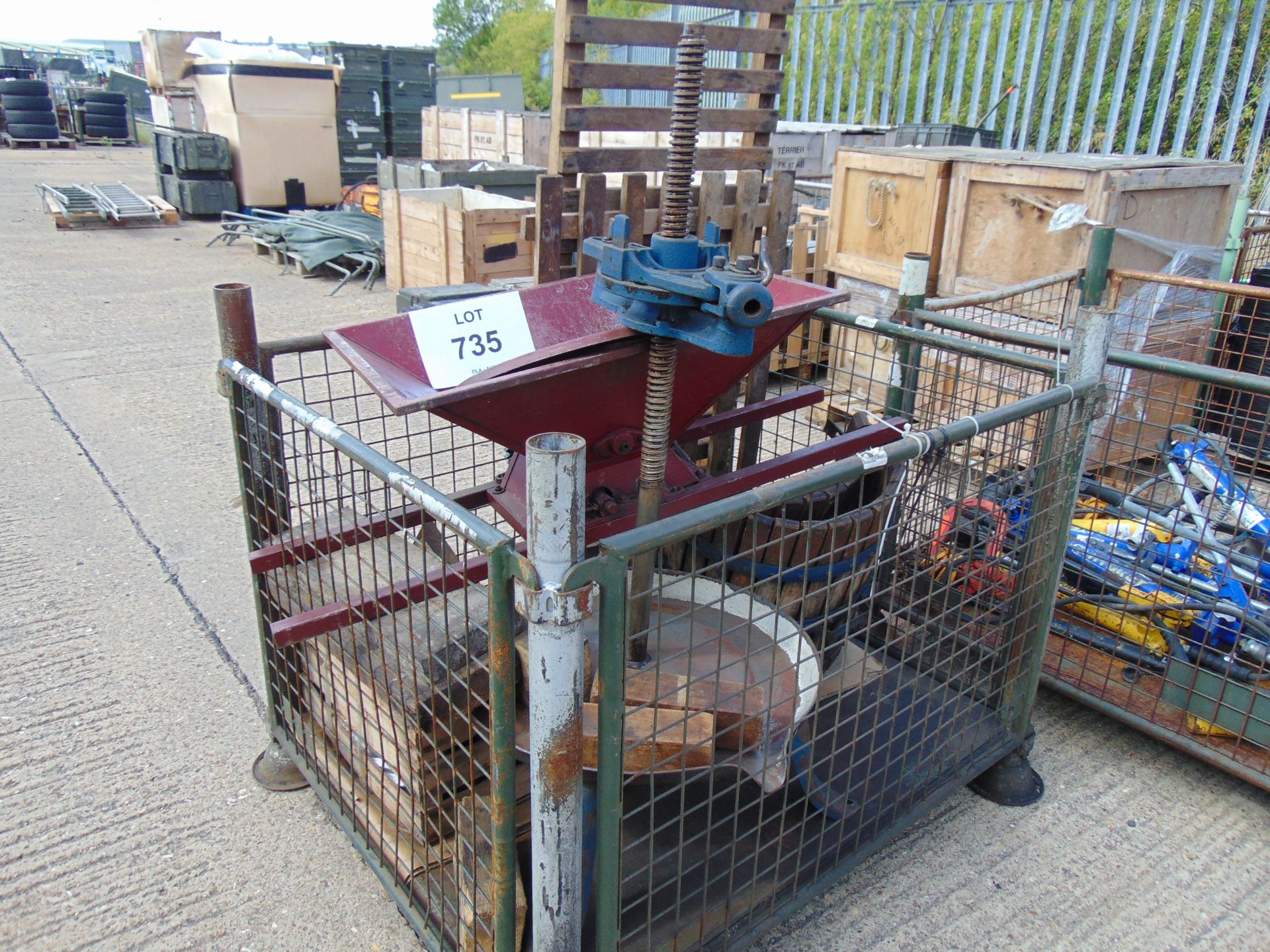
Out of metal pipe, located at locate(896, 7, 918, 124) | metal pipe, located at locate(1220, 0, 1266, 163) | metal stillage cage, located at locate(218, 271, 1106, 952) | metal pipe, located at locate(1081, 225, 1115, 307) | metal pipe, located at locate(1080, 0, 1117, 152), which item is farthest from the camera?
metal pipe, located at locate(896, 7, 918, 124)

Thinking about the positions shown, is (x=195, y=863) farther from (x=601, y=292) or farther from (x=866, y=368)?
(x=866, y=368)

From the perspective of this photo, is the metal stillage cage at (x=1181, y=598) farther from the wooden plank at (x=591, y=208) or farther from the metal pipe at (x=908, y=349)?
the wooden plank at (x=591, y=208)

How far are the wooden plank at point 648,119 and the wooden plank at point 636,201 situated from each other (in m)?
0.19

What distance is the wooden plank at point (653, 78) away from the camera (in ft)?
10.2

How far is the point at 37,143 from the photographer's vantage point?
939 inches

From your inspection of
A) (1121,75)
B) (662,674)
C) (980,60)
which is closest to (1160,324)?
(662,674)

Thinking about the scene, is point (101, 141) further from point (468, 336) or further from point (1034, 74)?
point (468, 336)

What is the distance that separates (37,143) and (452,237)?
21.7 metres

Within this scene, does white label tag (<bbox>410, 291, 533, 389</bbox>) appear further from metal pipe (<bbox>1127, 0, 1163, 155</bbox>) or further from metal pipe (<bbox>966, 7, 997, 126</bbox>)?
metal pipe (<bbox>966, 7, 997, 126</bbox>)

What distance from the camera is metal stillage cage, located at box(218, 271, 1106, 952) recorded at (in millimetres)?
1759

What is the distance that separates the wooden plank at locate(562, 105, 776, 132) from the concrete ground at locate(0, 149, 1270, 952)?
2300 mm

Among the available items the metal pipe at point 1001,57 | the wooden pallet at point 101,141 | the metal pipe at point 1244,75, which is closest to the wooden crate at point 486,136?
the metal pipe at point 1001,57

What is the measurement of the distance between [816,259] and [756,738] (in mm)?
5263

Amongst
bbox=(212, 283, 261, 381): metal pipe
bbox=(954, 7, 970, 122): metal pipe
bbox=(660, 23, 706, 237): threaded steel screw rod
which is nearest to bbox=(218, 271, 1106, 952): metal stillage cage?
bbox=(212, 283, 261, 381): metal pipe
